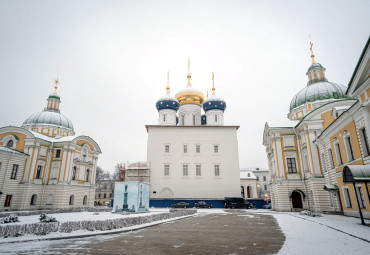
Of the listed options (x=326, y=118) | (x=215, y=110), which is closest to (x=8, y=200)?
(x=215, y=110)

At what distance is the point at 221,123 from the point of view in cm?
4172

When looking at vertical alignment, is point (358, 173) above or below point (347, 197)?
above

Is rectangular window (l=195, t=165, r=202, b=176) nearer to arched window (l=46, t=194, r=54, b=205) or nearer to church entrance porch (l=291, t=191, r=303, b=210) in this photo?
church entrance porch (l=291, t=191, r=303, b=210)

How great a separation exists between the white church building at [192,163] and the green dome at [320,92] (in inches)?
445

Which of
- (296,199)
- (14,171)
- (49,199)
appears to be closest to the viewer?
(296,199)

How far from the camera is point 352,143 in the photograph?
50.6 ft

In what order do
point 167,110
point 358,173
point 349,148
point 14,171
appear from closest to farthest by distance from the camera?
point 358,173
point 349,148
point 14,171
point 167,110

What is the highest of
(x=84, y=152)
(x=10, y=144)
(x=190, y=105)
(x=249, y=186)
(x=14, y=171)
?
(x=190, y=105)

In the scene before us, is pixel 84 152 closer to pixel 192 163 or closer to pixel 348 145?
pixel 192 163

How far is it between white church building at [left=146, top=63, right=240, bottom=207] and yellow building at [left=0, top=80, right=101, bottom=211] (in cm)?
950

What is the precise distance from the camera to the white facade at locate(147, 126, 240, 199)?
115 feet

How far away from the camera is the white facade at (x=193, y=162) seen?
115 feet

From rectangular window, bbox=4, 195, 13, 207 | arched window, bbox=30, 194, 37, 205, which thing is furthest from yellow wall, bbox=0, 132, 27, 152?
arched window, bbox=30, 194, 37, 205

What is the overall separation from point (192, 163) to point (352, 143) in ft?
77.4
